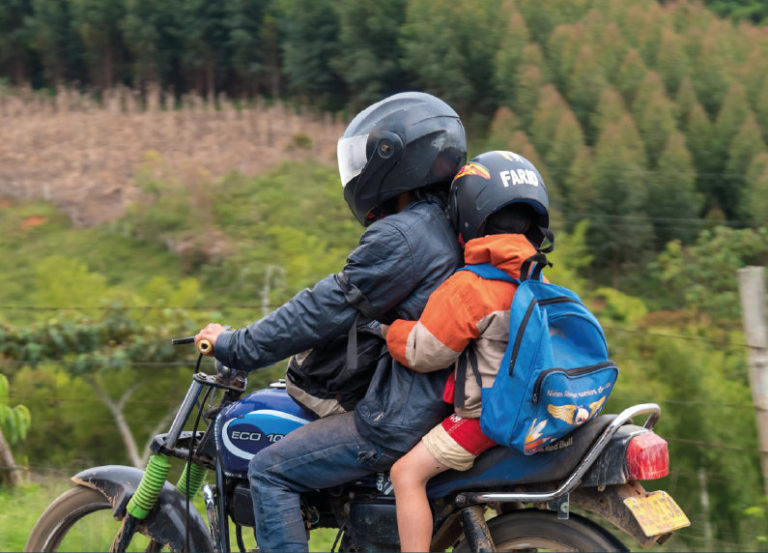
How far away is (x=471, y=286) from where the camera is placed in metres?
2.76

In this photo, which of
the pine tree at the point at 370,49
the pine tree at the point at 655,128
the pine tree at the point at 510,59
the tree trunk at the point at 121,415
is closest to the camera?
the tree trunk at the point at 121,415

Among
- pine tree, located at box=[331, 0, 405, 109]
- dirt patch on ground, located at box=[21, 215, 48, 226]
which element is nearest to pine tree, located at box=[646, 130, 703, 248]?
pine tree, located at box=[331, 0, 405, 109]

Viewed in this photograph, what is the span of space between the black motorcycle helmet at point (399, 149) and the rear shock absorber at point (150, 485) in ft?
3.67

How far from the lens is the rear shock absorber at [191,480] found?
132 inches

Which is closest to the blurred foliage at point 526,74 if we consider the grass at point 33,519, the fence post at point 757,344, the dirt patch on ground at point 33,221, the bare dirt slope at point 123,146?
the bare dirt slope at point 123,146

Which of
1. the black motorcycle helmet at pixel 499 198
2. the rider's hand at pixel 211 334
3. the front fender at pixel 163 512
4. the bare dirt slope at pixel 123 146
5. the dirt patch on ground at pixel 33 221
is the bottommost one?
the dirt patch on ground at pixel 33 221

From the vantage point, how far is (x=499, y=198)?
9.27 feet

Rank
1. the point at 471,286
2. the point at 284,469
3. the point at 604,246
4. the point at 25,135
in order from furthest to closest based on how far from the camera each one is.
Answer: the point at 25,135, the point at 604,246, the point at 284,469, the point at 471,286

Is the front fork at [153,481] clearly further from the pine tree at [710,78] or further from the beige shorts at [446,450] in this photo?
the pine tree at [710,78]

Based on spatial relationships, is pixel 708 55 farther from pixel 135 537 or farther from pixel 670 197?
pixel 135 537

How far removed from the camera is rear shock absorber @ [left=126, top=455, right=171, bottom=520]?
3283 mm

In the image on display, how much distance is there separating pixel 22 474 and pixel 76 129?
19120 millimetres

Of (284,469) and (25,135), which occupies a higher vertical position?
(284,469)

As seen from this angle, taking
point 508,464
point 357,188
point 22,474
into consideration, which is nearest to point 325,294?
point 357,188
